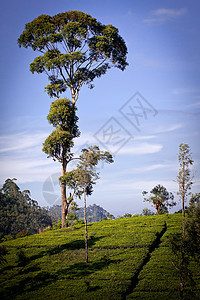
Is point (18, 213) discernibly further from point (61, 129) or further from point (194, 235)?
point (194, 235)

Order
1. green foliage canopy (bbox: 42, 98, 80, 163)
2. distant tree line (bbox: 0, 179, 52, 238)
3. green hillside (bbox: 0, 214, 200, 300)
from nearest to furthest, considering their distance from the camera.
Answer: green hillside (bbox: 0, 214, 200, 300) → green foliage canopy (bbox: 42, 98, 80, 163) → distant tree line (bbox: 0, 179, 52, 238)

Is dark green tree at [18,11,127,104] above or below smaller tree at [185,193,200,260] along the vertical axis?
above

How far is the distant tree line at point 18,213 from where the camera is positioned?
69.7 meters

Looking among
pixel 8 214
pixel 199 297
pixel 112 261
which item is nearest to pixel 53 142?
pixel 112 261

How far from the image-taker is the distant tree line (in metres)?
69.7

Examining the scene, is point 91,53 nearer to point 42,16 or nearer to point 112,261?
point 42,16

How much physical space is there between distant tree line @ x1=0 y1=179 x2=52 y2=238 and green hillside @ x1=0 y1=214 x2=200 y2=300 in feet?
140

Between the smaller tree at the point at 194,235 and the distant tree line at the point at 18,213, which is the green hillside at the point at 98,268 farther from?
the distant tree line at the point at 18,213

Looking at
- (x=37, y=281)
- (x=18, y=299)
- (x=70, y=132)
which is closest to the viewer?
(x=18, y=299)

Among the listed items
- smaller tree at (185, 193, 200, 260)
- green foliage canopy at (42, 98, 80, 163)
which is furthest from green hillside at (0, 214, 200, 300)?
green foliage canopy at (42, 98, 80, 163)

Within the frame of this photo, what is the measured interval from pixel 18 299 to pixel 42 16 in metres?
41.7

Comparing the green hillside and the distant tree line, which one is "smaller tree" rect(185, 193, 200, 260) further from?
the distant tree line

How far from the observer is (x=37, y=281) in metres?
19.2

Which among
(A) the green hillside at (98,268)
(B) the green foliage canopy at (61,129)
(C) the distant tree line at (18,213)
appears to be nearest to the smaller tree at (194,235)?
(A) the green hillside at (98,268)
